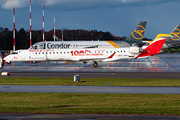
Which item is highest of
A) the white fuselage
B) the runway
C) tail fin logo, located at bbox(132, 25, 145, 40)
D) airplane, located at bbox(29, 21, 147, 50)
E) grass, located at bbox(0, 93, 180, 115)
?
tail fin logo, located at bbox(132, 25, 145, 40)

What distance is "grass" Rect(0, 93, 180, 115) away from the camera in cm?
1481

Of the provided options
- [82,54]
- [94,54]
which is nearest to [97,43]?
[94,54]

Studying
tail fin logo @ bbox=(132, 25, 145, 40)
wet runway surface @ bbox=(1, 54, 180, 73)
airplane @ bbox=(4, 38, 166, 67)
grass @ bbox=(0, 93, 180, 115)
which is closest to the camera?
grass @ bbox=(0, 93, 180, 115)

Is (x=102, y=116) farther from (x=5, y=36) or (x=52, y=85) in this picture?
(x=5, y=36)

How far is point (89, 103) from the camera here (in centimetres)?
1689

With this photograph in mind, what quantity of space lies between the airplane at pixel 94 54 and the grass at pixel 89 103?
88.8ft

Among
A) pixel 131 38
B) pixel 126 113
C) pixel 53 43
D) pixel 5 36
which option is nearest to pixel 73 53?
pixel 53 43

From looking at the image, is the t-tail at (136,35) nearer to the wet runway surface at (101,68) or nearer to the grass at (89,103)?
the wet runway surface at (101,68)

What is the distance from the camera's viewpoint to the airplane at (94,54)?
46688 mm

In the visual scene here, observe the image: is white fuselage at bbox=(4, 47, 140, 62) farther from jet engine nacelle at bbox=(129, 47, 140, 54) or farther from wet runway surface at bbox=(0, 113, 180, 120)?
wet runway surface at bbox=(0, 113, 180, 120)

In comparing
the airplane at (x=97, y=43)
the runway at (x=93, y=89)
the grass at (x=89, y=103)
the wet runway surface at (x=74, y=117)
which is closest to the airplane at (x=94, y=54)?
the airplane at (x=97, y=43)

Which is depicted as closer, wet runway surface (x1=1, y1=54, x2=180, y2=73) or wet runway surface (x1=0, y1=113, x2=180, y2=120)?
wet runway surface (x1=0, y1=113, x2=180, y2=120)

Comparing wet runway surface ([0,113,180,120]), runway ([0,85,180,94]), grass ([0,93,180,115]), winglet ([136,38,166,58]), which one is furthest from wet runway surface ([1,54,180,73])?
wet runway surface ([0,113,180,120])

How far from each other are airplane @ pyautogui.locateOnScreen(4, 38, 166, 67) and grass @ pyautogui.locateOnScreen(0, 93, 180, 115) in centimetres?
2708
